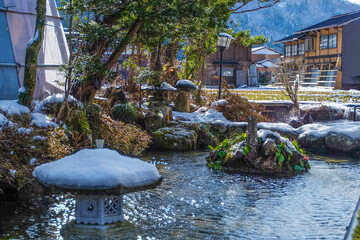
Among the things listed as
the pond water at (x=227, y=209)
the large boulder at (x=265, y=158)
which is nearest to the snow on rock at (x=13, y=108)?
the pond water at (x=227, y=209)

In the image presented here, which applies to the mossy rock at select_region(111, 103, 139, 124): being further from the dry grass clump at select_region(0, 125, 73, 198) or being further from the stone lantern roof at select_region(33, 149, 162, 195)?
the stone lantern roof at select_region(33, 149, 162, 195)

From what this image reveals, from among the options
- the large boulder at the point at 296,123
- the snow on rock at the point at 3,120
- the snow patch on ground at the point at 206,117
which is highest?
the snow on rock at the point at 3,120

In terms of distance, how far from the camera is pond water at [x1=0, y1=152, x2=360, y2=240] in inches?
267

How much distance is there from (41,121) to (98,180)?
21.2 feet

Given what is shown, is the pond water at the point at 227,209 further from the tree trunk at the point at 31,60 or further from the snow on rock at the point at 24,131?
the tree trunk at the point at 31,60

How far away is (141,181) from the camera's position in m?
4.62

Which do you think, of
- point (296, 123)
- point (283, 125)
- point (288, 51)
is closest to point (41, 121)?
point (283, 125)

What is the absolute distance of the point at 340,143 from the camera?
14.9 metres

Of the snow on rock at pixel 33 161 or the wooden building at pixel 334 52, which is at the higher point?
the wooden building at pixel 334 52

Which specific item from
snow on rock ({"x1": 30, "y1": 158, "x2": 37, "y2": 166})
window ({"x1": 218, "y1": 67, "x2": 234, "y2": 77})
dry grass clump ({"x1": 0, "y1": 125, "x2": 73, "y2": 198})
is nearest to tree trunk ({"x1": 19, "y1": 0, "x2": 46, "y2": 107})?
dry grass clump ({"x1": 0, "y1": 125, "x2": 73, "y2": 198})

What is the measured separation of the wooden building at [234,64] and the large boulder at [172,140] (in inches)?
1366

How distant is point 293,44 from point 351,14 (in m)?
10.7

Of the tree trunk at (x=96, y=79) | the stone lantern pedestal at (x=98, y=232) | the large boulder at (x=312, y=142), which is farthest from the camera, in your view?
the large boulder at (x=312, y=142)

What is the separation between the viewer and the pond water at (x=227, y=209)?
6.79 metres
